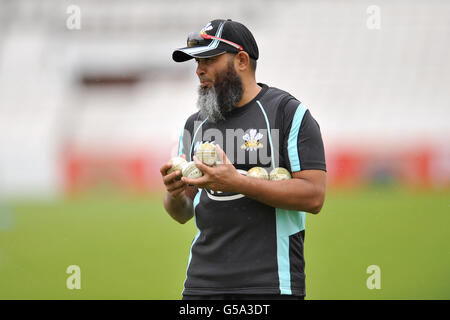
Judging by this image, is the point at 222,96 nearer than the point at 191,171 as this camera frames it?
No

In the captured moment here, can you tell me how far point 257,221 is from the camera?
2.40 m

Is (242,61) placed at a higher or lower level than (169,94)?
lower

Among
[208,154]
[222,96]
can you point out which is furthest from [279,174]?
[222,96]

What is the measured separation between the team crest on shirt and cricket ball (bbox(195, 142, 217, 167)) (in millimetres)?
201

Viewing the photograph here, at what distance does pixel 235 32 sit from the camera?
2605mm

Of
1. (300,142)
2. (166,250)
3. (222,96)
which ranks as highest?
(222,96)

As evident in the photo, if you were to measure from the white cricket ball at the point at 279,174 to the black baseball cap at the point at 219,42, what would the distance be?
0.59 metres

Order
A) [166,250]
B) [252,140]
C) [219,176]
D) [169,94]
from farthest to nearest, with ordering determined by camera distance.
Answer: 1. [169,94]
2. [166,250]
3. [252,140]
4. [219,176]

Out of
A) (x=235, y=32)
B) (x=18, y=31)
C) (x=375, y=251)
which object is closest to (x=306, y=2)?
(x=18, y=31)

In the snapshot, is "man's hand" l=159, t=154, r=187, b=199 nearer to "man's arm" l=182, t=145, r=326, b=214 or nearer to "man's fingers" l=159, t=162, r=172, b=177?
"man's fingers" l=159, t=162, r=172, b=177

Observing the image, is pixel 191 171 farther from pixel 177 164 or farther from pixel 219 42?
pixel 219 42

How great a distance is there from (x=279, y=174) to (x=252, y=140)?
189 mm

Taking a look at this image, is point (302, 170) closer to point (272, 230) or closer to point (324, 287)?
point (272, 230)

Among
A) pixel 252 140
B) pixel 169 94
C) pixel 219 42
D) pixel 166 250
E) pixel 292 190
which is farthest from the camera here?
pixel 169 94
